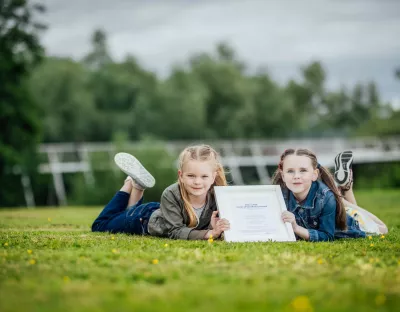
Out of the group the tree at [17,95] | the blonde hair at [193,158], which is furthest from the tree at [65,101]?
the blonde hair at [193,158]

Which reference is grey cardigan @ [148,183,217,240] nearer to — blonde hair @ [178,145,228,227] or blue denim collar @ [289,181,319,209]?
blonde hair @ [178,145,228,227]

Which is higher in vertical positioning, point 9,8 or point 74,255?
point 9,8

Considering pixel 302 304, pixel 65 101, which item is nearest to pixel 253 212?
pixel 302 304

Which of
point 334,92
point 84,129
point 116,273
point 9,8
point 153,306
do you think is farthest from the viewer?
point 334,92

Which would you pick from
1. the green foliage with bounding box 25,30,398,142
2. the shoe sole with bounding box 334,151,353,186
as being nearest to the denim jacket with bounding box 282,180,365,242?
the shoe sole with bounding box 334,151,353,186

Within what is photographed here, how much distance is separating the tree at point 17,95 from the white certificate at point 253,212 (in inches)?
995

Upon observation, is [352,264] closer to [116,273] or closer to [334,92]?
[116,273]

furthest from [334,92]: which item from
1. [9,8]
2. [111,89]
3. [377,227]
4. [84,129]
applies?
[377,227]

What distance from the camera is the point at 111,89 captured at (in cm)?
5888

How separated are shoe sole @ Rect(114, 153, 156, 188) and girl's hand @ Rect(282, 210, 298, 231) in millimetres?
1870

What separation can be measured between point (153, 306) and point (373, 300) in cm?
141

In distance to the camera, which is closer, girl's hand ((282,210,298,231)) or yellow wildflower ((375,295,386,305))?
yellow wildflower ((375,295,386,305))

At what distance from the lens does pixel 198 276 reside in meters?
4.79

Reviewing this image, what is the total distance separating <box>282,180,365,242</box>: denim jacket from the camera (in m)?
7.43
